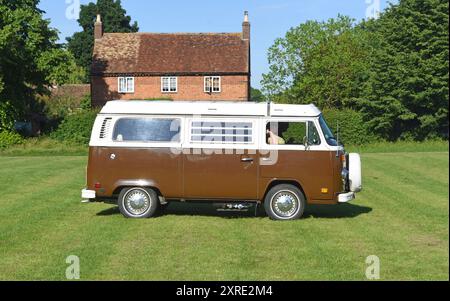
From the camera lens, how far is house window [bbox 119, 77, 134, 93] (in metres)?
62.0

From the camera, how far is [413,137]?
46.0 metres

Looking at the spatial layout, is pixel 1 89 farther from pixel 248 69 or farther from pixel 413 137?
pixel 413 137

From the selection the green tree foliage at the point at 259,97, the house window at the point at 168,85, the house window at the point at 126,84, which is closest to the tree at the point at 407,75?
the house window at the point at 168,85

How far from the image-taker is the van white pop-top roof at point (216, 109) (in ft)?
45.2

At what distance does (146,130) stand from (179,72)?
1891 inches

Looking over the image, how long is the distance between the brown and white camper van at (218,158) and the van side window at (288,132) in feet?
0.07

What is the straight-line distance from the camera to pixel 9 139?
46.6 metres

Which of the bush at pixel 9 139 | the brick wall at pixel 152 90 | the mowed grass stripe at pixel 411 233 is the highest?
the brick wall at pixel 152 90

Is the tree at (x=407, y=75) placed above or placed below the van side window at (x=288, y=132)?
above

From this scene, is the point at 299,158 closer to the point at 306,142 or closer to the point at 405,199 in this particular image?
the point at 306,142

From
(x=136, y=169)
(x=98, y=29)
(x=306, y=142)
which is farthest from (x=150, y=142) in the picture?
(x=98, y=29)

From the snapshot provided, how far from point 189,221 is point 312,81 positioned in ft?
174

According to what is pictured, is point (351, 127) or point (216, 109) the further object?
point (351, 127)

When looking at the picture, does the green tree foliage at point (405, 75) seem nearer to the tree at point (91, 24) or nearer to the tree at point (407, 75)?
the tree at point (407, 75)
